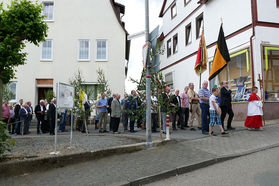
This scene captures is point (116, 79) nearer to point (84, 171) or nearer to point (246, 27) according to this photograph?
point (246, 27)

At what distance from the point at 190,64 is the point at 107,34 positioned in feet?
22.9

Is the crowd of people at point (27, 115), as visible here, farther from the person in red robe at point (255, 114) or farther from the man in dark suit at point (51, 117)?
the person in red robe at point (255, 114)

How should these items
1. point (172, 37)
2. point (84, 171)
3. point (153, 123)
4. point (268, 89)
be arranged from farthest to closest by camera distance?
1. point (172, 37)
2. point (268, 89)
3. point (153, 123)
4. point (84, 171)

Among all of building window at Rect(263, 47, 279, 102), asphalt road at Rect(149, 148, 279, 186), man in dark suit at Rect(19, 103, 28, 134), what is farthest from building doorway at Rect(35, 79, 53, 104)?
asphalt road at Rect(149, 148, 279, 186)

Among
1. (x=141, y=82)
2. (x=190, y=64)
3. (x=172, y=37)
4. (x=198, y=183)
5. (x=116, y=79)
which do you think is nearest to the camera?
(x=198, y=183)

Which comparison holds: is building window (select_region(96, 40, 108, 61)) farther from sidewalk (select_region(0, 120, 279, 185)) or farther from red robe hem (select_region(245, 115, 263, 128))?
sidewalk (select_region(0, 120, 279, 185))

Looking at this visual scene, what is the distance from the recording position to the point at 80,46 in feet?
65.2

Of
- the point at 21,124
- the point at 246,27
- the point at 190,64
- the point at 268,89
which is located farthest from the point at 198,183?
the point at 190,64

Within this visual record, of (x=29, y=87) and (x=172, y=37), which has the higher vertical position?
(x=172, y=37)

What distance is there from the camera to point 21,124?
1273 centimetres

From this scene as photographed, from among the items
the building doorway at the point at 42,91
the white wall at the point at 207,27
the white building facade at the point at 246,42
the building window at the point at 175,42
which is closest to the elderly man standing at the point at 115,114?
the white building facade at the point at 246,42

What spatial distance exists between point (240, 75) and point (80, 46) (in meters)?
12.5

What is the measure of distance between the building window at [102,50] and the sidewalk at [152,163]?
13337mm

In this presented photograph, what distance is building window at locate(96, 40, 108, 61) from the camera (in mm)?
19859
